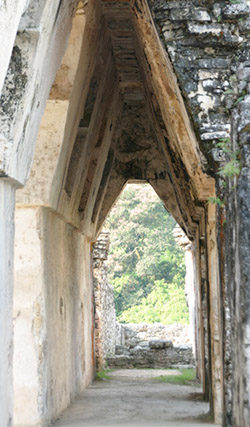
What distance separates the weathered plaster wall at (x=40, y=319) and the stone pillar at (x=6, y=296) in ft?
9.13

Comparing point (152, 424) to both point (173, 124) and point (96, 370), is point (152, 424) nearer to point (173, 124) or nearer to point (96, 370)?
point (173, 124)

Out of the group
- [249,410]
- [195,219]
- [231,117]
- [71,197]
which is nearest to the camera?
[249,410]

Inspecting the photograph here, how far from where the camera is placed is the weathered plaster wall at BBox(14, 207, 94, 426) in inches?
271

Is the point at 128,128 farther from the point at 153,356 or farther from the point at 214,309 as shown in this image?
the point at 153,356

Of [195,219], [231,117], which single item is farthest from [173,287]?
[231,117]

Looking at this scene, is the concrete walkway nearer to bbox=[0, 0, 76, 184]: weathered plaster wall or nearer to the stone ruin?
the stone ruin

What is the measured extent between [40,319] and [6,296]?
9.89 feet

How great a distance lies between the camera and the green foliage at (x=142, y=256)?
28516mm

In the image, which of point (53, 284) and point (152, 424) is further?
point (53, 284)

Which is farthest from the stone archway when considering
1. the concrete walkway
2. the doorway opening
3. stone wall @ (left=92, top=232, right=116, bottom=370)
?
the doorway opening

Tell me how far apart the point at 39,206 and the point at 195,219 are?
349 cm

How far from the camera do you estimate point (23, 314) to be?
7.04 metres

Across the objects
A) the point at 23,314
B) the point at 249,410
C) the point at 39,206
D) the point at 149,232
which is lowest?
the point at 249,410

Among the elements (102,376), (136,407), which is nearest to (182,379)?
(102,376)
